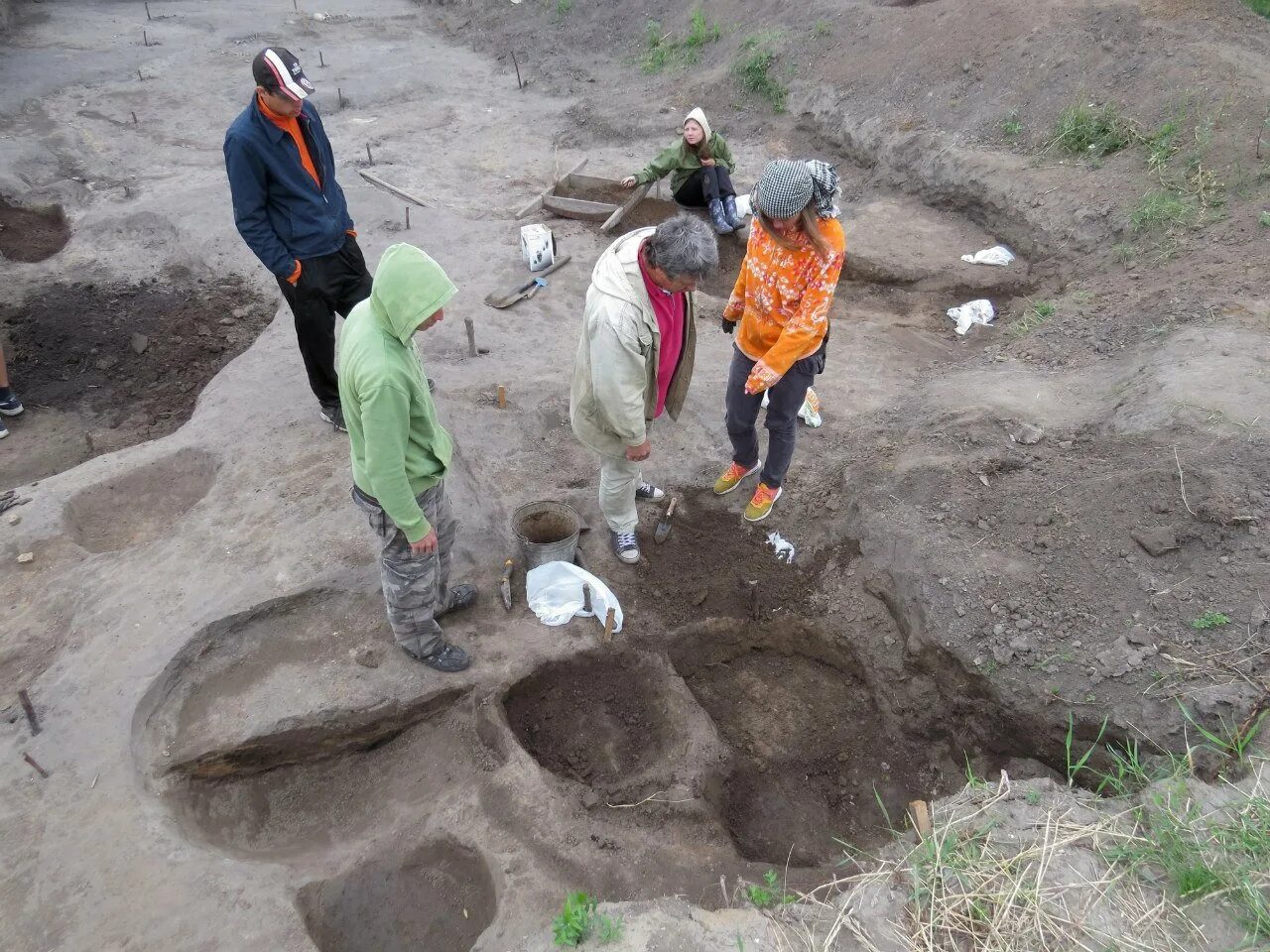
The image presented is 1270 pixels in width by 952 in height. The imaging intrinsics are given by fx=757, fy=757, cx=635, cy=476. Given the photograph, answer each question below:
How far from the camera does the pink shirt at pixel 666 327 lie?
3.46 metres

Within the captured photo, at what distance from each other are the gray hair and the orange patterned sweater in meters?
0.64

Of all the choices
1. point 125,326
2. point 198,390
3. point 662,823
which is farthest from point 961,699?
point 125,326

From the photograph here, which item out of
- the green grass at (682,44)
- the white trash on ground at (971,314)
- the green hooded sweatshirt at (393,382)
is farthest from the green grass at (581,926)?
the green grass at (682,44)

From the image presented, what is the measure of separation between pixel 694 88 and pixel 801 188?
9920mm

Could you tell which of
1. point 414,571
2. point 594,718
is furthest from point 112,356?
point 594,718

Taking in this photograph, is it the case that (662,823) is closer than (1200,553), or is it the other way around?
(662,823)

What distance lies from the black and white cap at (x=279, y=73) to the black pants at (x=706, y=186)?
4900 millimetres

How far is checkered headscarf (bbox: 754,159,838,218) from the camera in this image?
3.33 m

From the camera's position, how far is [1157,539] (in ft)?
12.0

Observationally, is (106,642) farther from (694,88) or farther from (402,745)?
(694,88)

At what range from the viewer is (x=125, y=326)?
22.4 feet

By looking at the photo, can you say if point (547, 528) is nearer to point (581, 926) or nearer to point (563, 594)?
point (563, 594)

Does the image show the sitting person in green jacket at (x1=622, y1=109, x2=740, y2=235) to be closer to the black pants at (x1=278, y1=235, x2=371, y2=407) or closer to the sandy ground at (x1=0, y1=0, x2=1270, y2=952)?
the sandy ground at (x1=0, y1=0, x2=1270, y2=952)

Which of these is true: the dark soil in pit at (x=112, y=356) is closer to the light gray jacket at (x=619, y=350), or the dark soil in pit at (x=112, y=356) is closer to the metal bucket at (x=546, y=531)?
the metal bucket at (x=546, y=531)
